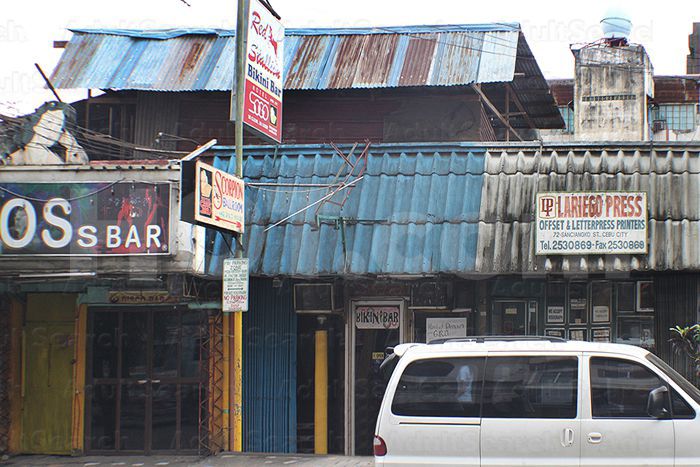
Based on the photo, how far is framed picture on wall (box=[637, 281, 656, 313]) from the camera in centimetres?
1350

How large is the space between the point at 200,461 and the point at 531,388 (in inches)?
243

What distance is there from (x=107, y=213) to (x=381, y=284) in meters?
4.55

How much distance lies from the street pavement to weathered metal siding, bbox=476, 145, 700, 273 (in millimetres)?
3666

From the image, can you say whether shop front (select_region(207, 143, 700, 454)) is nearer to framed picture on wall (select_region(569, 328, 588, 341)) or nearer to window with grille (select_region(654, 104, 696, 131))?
framed picture on wall (select_region(569, 328, 588, 341))

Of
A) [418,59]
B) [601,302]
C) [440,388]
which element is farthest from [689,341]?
[418,59]

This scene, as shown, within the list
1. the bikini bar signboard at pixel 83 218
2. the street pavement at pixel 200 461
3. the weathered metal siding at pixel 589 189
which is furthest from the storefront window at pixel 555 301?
the bikini bar signboard at pixel 83 218

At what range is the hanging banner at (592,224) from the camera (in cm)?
1267

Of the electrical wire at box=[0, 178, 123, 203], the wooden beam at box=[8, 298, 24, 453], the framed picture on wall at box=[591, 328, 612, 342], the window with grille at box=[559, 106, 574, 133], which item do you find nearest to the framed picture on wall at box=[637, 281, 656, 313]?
the framed picture on wall at box=[591, 328, 612, 342]

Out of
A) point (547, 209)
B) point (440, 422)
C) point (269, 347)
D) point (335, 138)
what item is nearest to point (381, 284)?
point (269, 347)

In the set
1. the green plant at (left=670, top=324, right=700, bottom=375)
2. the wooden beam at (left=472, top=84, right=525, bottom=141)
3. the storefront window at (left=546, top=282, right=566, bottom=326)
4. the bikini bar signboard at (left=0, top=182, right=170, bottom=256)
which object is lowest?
the green plant at (left=670, top=324, right=700, bottom=375)

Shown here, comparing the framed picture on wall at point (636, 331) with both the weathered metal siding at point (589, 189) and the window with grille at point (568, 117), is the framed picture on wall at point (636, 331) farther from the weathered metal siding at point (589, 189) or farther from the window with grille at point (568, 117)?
the window with grille at point (568, 117)

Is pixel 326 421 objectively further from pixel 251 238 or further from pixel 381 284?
pixel 251 238

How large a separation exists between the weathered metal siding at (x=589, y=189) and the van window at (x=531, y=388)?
397 cm

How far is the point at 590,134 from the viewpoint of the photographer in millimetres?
25297
